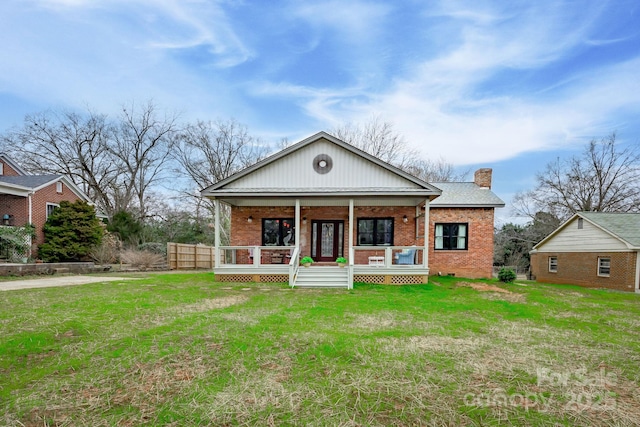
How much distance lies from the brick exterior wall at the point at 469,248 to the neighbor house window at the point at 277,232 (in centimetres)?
667

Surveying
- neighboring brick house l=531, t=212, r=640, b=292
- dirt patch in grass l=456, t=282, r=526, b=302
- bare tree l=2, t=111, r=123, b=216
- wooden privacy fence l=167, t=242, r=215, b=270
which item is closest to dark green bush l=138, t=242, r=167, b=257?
wooden privacy fence l=167, t=242, r=215, b=270

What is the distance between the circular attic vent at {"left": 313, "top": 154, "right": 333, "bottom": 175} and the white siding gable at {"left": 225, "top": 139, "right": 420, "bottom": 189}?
12cm

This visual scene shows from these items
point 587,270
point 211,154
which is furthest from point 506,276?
point 211,154

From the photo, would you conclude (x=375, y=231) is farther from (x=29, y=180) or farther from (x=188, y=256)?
(x=29, y=180)

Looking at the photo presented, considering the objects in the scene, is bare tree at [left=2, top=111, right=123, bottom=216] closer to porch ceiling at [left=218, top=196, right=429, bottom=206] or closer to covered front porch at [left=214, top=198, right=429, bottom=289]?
covered front porch at [left=214, top=198, right=429, bottom=289]

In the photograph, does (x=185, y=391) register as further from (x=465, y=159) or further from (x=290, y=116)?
(x=465, y=159)

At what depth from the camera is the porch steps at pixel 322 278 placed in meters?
11.5

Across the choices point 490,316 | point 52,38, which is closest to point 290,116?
point 52,38

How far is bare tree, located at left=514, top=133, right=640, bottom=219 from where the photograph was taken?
85.4ft

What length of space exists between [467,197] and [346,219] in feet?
20.1

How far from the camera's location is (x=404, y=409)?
2951 mm

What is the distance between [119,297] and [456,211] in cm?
1375

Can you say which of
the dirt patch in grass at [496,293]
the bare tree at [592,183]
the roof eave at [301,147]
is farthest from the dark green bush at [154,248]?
the bare tree at [592,183]

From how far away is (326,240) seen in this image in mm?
14734
